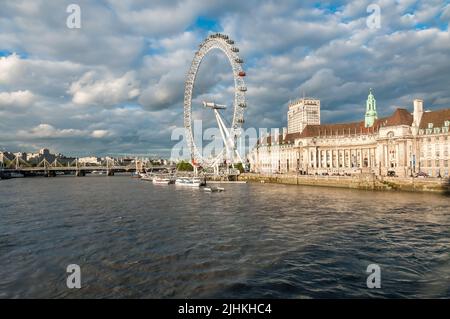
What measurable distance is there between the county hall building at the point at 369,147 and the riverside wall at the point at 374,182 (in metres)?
8.63

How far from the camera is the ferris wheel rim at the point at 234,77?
7759 cm

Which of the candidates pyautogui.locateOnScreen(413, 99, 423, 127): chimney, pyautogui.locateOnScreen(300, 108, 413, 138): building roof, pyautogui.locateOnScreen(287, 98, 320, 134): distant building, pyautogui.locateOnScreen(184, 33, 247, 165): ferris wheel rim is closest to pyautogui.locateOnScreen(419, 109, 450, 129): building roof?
pyautogui.locateOnScreen(413, 99, 423, 127): chimney

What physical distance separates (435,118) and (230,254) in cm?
6403

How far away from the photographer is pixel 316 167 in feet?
324

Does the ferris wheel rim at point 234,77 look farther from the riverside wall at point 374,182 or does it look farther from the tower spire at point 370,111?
the tower spire at point 370,111

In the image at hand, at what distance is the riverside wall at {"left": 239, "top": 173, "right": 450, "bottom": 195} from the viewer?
51.2 m

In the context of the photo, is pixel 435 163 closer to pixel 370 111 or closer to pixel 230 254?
pixel 370 111

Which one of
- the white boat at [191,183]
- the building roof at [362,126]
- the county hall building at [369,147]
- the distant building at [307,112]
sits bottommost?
the white boat at [191,183]

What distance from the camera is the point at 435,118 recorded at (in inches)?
2628

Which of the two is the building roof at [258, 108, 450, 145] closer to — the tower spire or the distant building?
the tower spire

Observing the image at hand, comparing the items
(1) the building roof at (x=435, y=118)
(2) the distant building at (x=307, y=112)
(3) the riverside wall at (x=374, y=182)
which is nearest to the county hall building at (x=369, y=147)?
(1) the building roof at (x=435, y=118)

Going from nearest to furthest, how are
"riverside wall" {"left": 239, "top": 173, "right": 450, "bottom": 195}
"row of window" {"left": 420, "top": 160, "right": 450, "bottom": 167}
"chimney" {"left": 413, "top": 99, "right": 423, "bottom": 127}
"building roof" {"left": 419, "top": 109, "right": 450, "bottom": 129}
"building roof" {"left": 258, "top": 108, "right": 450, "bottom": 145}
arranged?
"riverside wall" {"left": 239, "top": 173, "right": 450, "bottom": 195} < "row of window" {"left": 420, "top": 160, "right": 450, "bottom": 167} < "building roof" {"left": 419, "top": 109, "right": 450, "bottom": 129} < "building roof" {"left": 258, "top": 108, "right": 450, "bottom": 145} < "chimney" {"left": 413, "top": 99, "right": 423, "bottom": 127}

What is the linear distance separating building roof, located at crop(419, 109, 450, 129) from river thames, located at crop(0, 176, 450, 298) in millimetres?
39900
